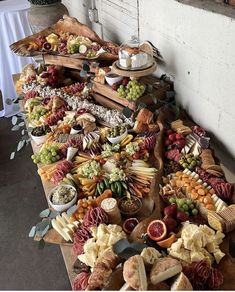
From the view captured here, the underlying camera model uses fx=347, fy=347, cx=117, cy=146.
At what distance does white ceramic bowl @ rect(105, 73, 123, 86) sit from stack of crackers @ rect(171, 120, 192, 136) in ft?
1.40

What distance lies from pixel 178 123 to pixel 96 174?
52 cm

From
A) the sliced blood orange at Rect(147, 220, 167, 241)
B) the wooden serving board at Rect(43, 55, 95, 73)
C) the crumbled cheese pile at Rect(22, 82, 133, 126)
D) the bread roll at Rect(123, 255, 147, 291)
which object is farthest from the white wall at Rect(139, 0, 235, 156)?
the bread roll at Rect(123, 255, 147, 291)

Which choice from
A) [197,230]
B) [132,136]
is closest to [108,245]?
[197,230]

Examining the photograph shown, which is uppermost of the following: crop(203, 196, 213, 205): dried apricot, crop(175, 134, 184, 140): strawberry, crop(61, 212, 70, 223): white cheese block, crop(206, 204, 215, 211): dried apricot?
crop(203, 196, 213, 205): dried apricot

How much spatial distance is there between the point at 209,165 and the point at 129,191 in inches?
13.8

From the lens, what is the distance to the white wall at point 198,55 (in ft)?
4.95

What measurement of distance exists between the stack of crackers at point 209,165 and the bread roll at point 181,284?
1.84 feet

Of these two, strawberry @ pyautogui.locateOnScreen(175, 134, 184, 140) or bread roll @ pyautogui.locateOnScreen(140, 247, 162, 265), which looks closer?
bread roll @ pyautogui.locateOnScreen(140, 247, 162, 265)

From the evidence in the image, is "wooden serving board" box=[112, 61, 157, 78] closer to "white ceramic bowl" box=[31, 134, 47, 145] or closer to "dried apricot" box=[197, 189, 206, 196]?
"white ceramic bowl" box=[31, 134, 47, 145]

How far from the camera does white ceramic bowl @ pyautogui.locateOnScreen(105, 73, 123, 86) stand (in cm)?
196

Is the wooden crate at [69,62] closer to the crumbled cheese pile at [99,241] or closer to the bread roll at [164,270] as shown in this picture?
the crumbled cheese pile at [99,241]

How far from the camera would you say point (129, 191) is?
4.72 ft

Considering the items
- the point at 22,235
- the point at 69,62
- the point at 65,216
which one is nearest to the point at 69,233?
the point at 65,216

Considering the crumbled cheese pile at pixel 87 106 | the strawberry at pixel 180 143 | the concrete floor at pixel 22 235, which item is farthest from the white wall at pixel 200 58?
the concrete floor at pixel 22 235
